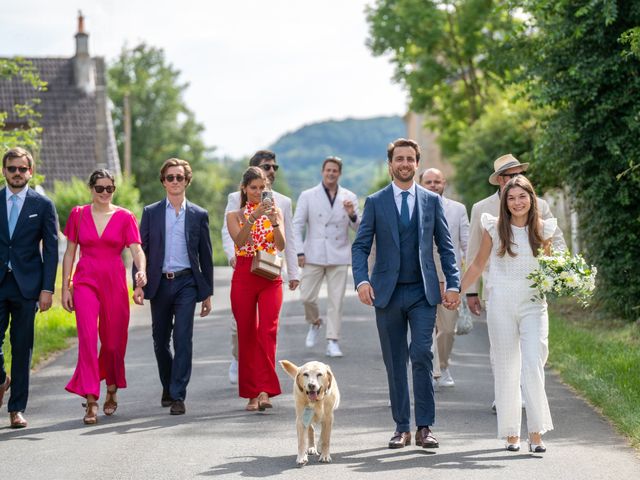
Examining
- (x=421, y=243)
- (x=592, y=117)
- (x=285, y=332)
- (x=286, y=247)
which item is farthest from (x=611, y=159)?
(x=421, y=243)

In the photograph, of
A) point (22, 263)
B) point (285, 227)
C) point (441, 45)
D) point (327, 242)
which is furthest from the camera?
point (441, 45)

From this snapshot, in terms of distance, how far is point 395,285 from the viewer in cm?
848

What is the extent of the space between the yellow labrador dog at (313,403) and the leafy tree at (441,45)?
28.8 metres

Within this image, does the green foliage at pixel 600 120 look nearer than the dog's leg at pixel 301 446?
No

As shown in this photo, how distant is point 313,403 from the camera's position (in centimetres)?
802

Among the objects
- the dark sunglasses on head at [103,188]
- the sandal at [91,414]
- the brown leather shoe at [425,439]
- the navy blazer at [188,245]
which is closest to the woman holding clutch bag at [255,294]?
the navy blazer at [188,245]

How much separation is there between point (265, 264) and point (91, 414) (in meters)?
1.91

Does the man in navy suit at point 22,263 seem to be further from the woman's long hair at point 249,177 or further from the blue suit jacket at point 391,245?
the blue suit jacket at point 391,245

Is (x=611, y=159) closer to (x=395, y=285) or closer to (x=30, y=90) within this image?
(x=395, y=285)

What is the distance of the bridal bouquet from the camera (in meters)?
8.24

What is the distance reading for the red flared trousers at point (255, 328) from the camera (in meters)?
10.2

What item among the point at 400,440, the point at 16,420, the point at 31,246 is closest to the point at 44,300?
the point at 31,246

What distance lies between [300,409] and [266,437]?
1.00m

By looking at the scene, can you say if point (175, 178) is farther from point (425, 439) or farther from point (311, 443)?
point (425, 439)
